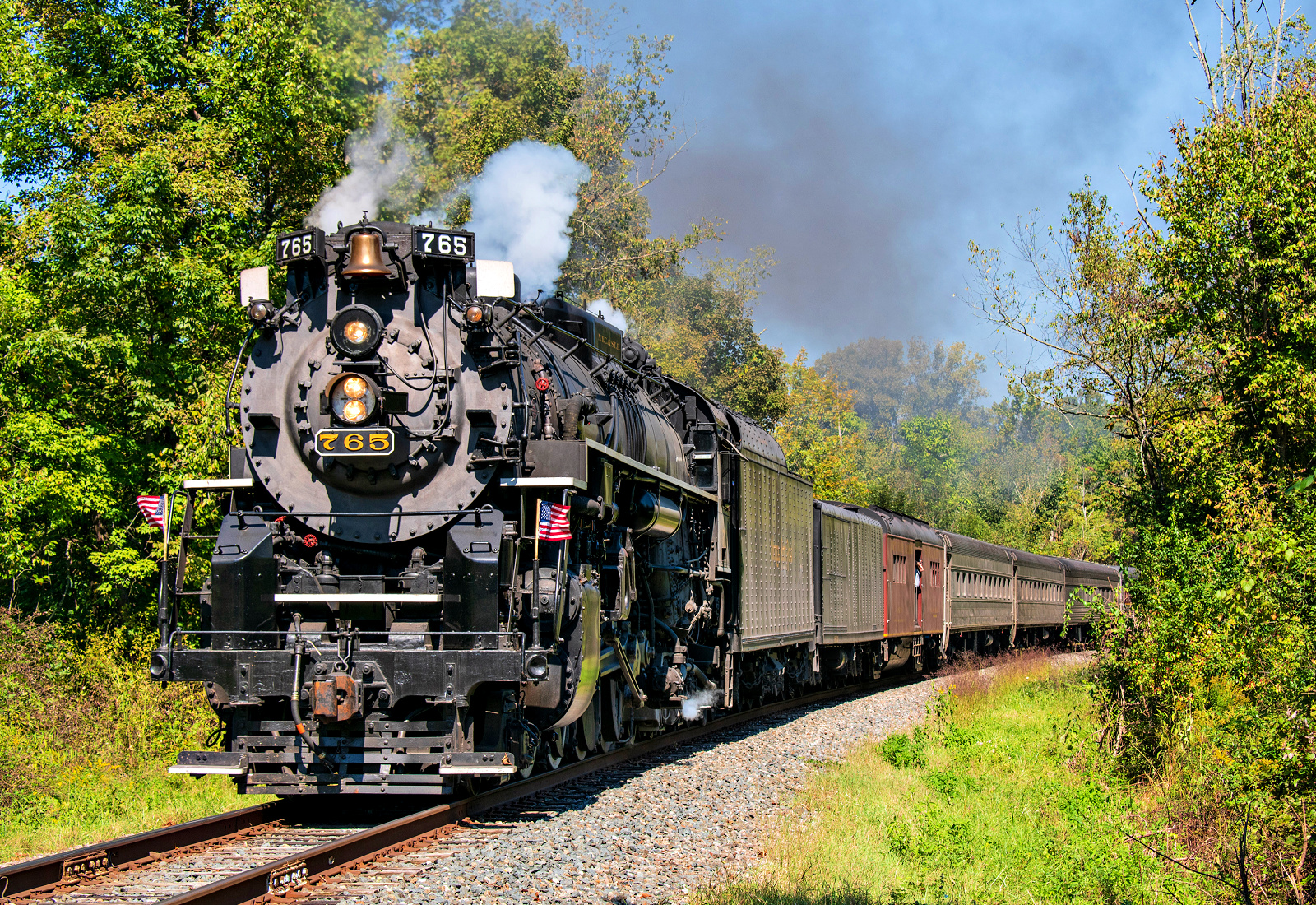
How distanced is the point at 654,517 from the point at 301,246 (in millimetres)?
3689

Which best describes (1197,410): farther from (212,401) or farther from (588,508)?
(212,401)

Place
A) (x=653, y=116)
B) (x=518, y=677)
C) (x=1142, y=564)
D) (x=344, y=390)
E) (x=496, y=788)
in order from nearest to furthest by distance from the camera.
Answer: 1. (x=518, y=677)
2. (x=344, y=390)
3. (x=496, y=788)
4. (x=1142, y=564)
5. (x=653, y=116)

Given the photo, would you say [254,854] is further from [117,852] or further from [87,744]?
[87,744]

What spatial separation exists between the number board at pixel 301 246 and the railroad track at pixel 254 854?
396 cm

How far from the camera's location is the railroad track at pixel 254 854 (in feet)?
17.8

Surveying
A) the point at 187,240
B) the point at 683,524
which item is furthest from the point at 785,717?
the point at 187,240

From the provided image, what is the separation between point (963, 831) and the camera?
7098mm

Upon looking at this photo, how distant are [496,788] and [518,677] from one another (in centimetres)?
171

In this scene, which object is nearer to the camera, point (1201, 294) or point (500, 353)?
point (500, 353)

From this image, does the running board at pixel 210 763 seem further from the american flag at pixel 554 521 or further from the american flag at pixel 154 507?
the american flag at pixel 554 521

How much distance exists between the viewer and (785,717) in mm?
14898

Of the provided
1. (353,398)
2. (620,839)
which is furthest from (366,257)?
(620,839)

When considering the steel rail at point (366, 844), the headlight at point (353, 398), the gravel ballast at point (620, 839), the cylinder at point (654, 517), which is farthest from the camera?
the cylinder at point (654, 517)

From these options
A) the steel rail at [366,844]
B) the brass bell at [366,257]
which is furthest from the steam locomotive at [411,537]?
the steel rail at [366,844]
